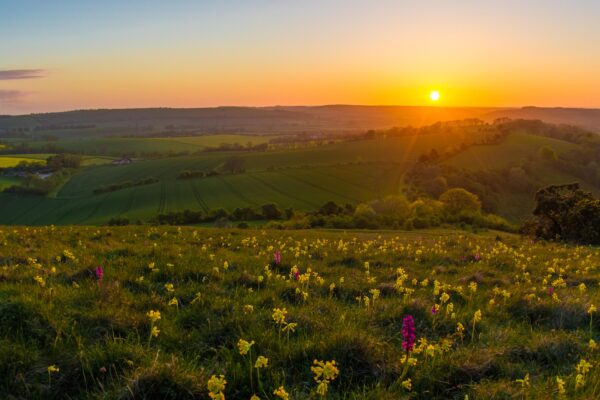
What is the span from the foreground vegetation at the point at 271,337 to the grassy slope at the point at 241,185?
296 feet

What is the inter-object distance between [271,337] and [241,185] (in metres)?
116

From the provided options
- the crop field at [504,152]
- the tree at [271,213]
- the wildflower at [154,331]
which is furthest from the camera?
the crop field at [504,152]

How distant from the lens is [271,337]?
5.16m

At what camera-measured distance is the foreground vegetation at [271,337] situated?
4.12 m

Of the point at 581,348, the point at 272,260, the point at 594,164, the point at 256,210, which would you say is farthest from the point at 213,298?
the point at 594,164

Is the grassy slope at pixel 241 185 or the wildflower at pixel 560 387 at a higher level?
the wildflower at pixel 560 387

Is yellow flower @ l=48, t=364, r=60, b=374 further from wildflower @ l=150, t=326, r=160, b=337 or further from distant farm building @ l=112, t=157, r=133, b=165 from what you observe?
distant farm building @ l=112, t=157, r=133, b=165

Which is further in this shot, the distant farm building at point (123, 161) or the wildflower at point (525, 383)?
the distant farm building at point (123, 161)

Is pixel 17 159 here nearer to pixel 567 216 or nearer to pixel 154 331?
pixel 567 216

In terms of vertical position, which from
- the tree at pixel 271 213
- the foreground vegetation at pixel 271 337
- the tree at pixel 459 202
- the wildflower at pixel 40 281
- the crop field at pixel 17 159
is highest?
the wildflower at pixel 40 281

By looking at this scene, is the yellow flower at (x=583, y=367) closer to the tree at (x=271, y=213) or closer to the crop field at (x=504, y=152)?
the tree at (x=271, y=213)

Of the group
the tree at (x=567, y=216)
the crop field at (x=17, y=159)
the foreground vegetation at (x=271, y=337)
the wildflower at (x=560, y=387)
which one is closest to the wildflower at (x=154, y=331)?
the foreground vegetation at (x=271, y=337)

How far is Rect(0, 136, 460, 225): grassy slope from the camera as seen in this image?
102 meters

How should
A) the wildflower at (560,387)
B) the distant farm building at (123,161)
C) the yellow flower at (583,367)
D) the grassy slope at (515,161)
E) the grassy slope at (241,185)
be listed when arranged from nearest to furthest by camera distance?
the wildflower at (560,387) → the yellow flower at (583,367) → the grassy slope at (241,185) → the grassy slope at (515,161) → the distant farm building at (123,161)
